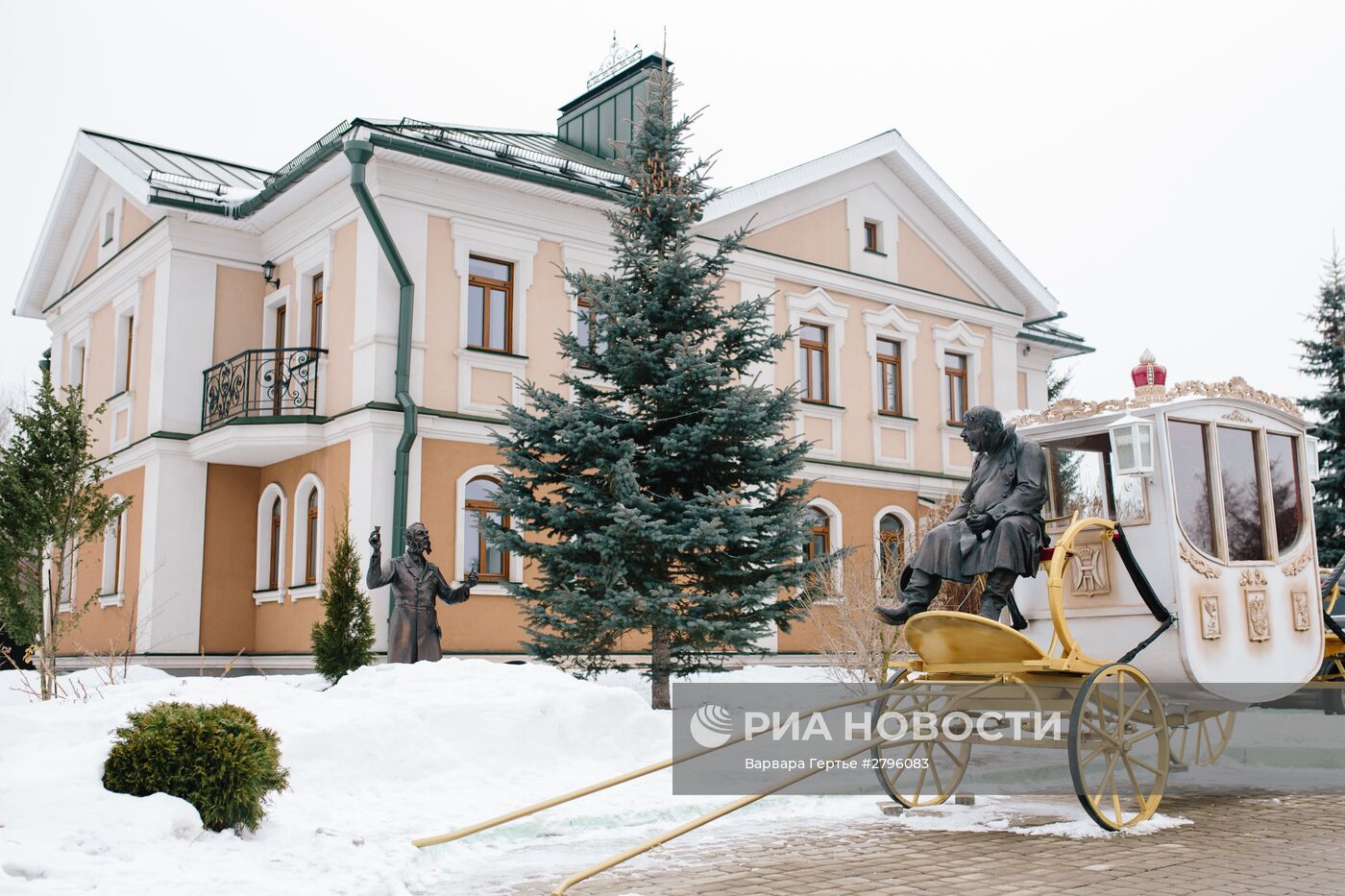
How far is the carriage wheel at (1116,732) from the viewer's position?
691 cm

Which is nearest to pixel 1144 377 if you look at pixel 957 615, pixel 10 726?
pixel 957 615

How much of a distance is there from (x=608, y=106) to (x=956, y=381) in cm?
872

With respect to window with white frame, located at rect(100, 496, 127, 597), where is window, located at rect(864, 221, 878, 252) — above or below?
above

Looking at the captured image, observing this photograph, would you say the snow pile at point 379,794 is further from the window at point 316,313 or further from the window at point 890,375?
the window at point 890,375

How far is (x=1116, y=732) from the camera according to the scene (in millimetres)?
7230

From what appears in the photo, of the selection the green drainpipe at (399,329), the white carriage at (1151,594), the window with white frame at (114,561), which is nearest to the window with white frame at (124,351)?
the window with white frame at (114,561)

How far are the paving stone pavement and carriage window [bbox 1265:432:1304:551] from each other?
195 centimetres

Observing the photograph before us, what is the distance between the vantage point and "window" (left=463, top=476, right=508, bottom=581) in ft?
56.1

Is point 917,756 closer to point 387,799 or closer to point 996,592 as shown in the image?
point 996,592

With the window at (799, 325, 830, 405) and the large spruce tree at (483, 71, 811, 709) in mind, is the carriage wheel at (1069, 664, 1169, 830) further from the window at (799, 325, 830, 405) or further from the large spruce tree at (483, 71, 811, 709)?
the window at (799, 325, 830, 405)

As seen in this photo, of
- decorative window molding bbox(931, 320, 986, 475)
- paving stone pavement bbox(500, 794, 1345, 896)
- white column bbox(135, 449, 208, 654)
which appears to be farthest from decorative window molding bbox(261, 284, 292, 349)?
paving stone pavement bbox(500, 794, 1345, 896)

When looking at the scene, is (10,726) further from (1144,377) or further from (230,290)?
(230,290)

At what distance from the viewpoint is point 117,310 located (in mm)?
21203

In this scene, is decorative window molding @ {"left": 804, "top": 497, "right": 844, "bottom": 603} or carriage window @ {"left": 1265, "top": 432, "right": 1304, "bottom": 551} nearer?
carriage window @ {"left": 1265, "top": 432, "right": 1304, "bottom": 551}
